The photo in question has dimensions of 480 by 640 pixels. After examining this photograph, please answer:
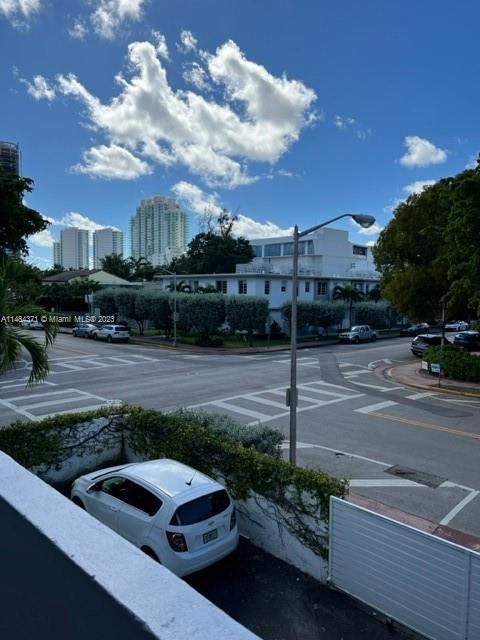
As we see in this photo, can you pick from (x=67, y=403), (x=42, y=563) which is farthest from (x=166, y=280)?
(x=42, y=563)

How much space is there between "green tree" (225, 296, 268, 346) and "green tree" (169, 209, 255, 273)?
33493 mm

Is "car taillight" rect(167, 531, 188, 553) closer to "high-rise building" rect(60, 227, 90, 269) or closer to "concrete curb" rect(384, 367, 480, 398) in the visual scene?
"concrete curb" rect(384, 367, 480, 398)

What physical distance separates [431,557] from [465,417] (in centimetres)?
1261

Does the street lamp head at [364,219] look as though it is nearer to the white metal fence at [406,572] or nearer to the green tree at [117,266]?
the white metal fence at [406,572]

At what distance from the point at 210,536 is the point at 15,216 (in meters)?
28.6

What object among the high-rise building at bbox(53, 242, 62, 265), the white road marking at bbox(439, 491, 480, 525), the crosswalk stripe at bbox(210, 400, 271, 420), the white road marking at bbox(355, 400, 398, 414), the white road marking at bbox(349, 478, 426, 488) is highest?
the high-rise building at bbox(53, 242, 62, 265)

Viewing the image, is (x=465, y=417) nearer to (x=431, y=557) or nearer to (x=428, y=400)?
(x=428, y=400)

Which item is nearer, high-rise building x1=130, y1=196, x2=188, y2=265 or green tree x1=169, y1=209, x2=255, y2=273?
green tree x1=169, y1=209, x2=255, y2=273

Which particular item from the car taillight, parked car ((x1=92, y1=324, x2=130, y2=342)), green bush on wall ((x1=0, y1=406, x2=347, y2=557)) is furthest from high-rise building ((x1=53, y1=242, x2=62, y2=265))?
the car taillight

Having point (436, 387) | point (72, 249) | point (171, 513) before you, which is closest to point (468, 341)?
point (436, 387)

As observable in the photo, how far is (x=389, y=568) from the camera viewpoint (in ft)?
20.6

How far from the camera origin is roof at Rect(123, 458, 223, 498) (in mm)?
7148

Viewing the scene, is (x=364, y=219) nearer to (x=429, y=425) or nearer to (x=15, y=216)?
(x=429, y=425)

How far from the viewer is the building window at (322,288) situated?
52.7 metres
